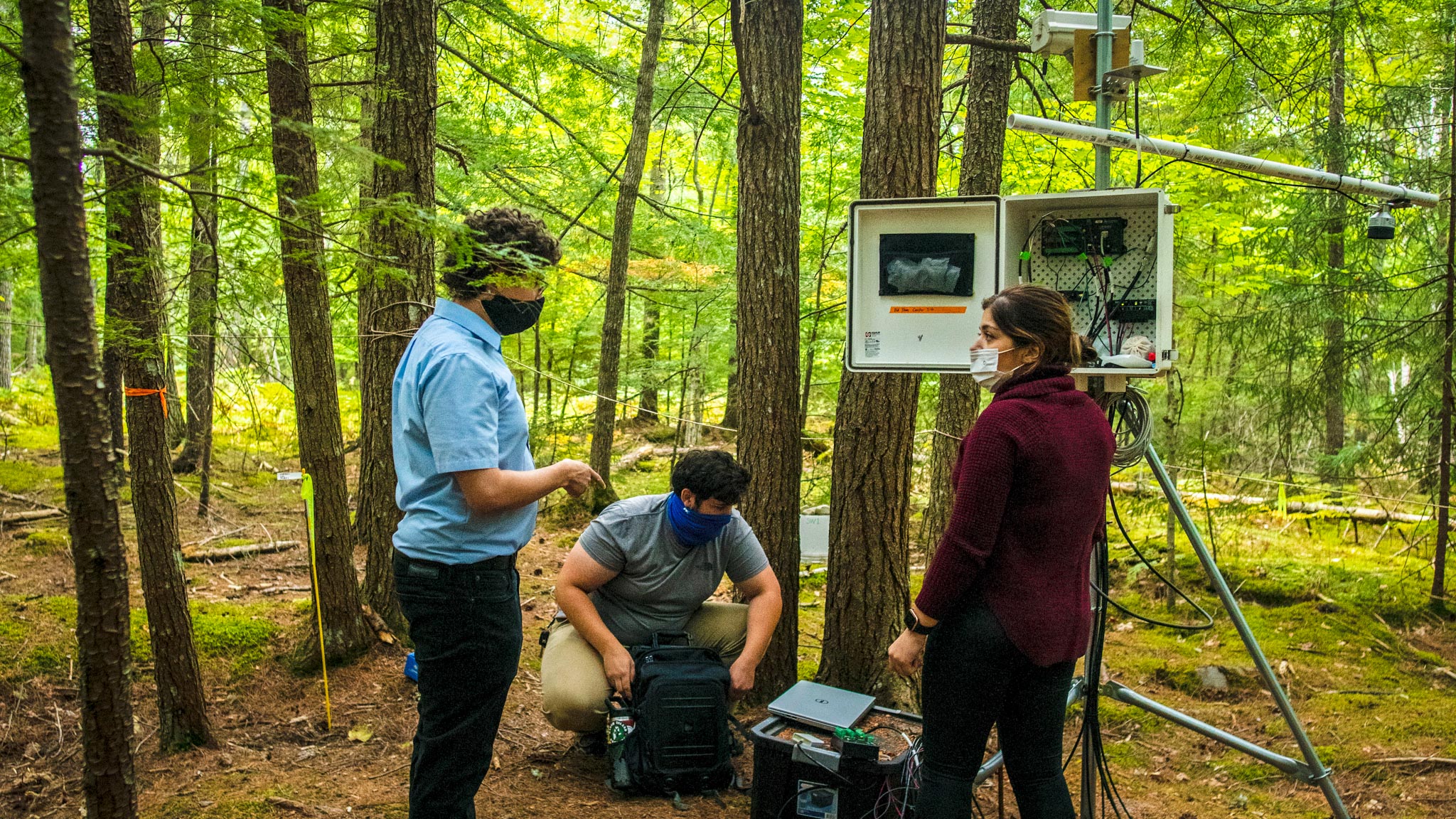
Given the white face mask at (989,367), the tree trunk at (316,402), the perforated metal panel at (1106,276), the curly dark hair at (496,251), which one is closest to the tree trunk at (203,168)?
the tree trunk at (316,402)

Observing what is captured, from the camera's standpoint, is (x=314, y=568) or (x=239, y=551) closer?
(x=314, y=568)

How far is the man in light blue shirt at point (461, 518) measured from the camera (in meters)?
2.06

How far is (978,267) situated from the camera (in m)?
3.24

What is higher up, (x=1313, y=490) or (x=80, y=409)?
(x=80, y=409)

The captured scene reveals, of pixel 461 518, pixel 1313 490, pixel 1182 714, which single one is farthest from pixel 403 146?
pixel 1313 490

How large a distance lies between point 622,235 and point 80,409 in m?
6.19

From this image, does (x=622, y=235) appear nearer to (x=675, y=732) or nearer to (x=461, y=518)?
(x=675, y=732)

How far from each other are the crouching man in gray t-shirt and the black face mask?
0.94 meters

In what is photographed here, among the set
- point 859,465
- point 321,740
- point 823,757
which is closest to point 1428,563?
point 859,465

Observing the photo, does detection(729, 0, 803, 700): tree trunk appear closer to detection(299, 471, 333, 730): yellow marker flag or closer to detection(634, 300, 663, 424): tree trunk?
detection(299, 471, 333, 730): yellow marker flag

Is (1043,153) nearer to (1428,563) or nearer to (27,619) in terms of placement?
(1428,563)

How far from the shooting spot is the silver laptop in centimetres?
290

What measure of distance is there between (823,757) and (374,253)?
2088 millimetres

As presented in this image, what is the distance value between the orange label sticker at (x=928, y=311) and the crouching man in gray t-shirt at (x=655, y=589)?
848 millimetres
